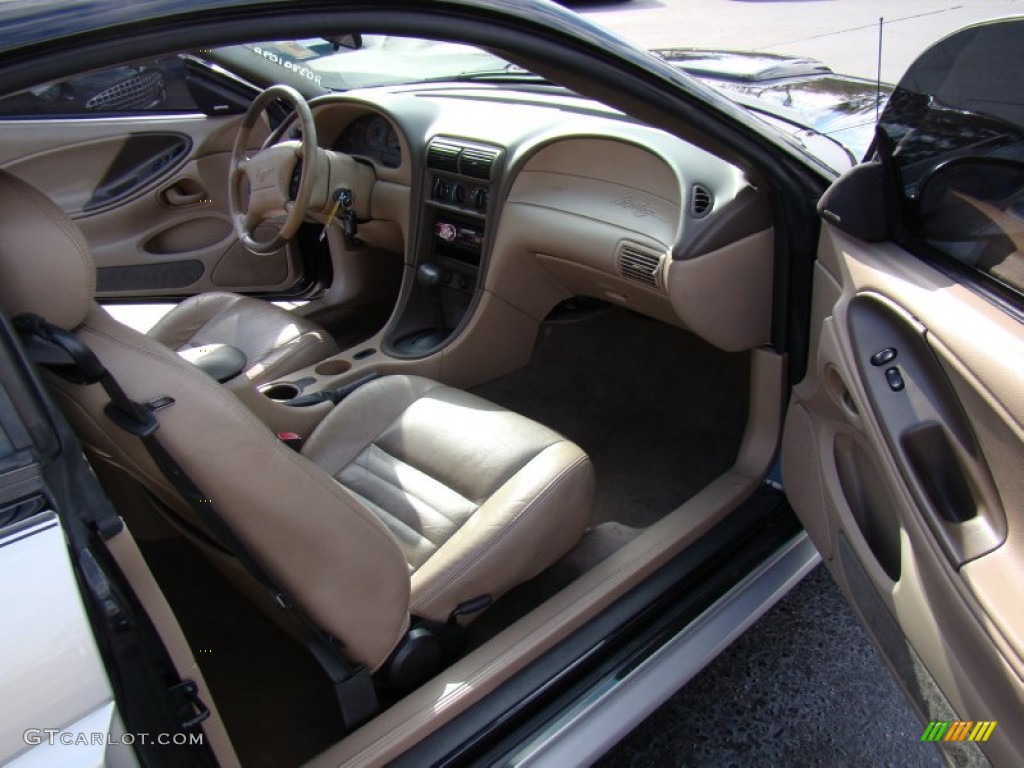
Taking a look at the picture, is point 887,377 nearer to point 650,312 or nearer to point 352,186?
point 650,312

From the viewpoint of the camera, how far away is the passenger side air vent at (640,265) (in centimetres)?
198

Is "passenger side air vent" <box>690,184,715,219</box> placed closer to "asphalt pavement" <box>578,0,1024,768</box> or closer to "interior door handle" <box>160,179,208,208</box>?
"asphalt pavement" <box>578,0,1024,768</box>

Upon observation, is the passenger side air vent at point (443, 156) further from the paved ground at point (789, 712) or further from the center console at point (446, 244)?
the paved ground at point (789, 712)

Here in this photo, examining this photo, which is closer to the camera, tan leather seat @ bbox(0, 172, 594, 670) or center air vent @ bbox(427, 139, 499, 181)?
tan leather seat @ bbox(0, 172, 594, 670)

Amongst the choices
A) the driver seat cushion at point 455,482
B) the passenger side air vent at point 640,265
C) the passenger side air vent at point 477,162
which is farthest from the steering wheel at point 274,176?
the passenger side air vent at point 640,265

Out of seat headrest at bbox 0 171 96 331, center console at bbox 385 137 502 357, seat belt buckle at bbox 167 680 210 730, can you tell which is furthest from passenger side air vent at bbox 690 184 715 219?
seat belt buckle at bbox 167 680 210 730

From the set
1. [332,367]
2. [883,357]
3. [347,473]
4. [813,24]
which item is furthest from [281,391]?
[813,24]

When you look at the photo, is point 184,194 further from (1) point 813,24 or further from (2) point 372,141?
(1) point 813,24

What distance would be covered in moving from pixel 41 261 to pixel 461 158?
71.5 inches

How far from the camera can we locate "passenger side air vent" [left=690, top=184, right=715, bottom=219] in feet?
5.87

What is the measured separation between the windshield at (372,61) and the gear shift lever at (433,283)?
2.84 feet

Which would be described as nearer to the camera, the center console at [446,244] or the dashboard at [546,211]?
the dashboard at [546,211]

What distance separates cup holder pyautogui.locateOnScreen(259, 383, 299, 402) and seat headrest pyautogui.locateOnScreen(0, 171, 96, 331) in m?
1.39

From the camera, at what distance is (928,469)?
117cm
